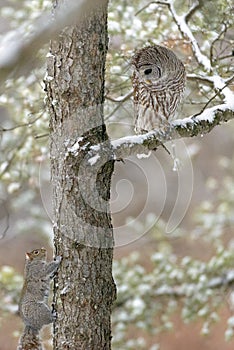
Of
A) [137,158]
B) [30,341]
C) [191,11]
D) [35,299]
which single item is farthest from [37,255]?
[137,158]

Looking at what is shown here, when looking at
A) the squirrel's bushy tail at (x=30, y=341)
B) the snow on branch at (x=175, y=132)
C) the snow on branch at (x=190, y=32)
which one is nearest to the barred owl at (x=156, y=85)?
the snow on branch at (x=175, y=132)

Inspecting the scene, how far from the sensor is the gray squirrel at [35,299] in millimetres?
2221

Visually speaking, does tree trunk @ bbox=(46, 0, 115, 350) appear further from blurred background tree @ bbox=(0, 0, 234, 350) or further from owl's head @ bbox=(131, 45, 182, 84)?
owl's head @ bbox=(131, 45, 182, 84)

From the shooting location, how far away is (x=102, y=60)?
217 cm

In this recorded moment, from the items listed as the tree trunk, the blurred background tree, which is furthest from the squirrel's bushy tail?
the blurred background tree

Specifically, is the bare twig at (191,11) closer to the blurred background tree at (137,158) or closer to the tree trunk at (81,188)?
the blurred background tree at (137,158)

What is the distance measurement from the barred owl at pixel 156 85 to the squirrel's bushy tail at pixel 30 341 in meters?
0.91

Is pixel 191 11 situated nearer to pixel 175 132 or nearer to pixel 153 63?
pixel 153 63

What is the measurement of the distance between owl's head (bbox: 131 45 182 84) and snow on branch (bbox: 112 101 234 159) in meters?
0.30

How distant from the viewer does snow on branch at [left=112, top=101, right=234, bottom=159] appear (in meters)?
2.15

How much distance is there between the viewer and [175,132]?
234 cm

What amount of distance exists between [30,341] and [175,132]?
0.90 m

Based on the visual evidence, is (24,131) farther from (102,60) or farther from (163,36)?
(102,60)

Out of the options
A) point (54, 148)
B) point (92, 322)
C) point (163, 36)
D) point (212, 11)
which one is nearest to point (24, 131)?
point (163, 36)
